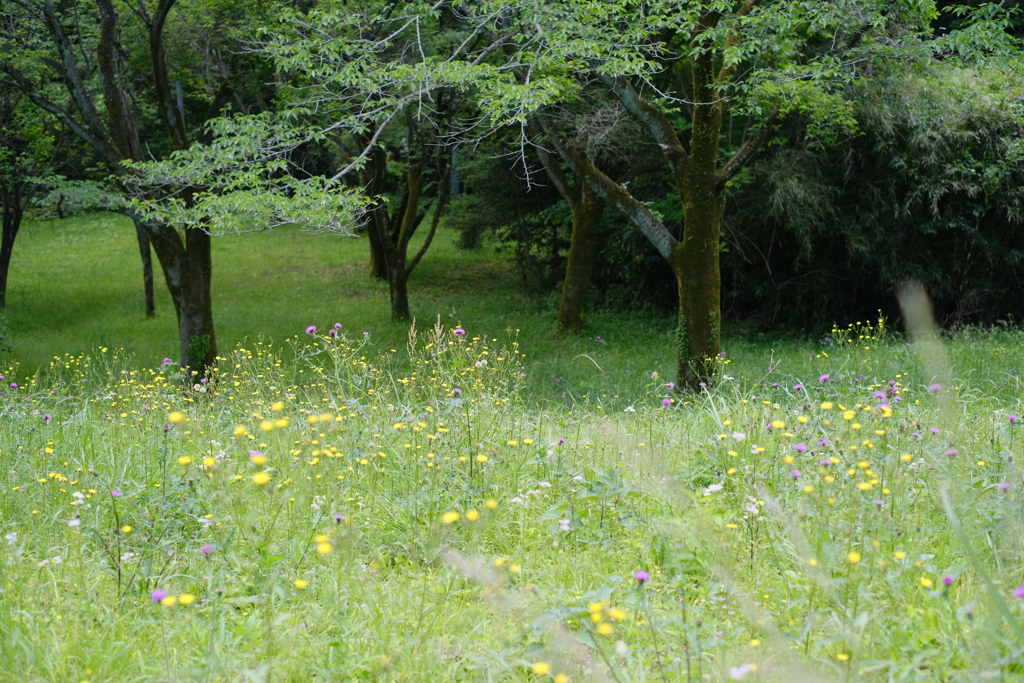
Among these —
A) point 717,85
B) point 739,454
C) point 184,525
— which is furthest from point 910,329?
point 184,525

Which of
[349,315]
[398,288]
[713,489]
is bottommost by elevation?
[349,315]

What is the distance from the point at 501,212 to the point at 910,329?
8499 millimetres

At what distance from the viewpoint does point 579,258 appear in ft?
43.2

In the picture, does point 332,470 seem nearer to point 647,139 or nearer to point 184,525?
point 184,525

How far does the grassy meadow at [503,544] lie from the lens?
87.0 inches

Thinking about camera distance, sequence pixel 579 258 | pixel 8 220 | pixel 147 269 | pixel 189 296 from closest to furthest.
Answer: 1. pixel 189 296
2. pixel 579 258
3. pixel 147 269
4. pixel 8 220

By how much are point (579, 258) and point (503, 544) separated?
10397 mm

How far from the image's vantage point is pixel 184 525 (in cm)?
311

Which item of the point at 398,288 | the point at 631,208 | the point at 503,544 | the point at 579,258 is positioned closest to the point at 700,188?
the point at 631,208

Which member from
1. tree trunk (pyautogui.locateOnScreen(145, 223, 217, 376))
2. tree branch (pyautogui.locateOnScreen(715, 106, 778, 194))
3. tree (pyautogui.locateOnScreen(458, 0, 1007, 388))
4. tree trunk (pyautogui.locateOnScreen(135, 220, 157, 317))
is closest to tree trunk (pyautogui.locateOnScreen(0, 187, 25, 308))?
tree trunk (pyautogui.locateOnScreen(135, 220, 157, 317))

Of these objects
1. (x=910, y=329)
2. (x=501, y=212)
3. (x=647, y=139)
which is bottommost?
(x=910, y=329)

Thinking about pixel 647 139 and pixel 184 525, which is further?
pixel 647 139

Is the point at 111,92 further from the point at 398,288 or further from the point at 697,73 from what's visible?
the point at 697,73

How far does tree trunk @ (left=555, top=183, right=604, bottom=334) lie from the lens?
1293cm
